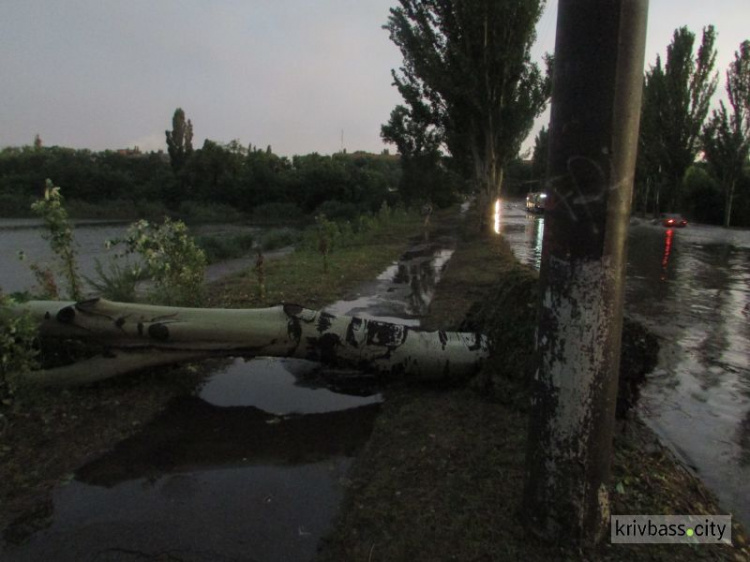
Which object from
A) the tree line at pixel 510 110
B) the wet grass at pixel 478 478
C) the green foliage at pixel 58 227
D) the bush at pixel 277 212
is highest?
the tree line at pixel 510 110

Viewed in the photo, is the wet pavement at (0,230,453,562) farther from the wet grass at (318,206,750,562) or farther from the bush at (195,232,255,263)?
the bush at (195,232,255,263)

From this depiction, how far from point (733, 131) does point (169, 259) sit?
40582mm

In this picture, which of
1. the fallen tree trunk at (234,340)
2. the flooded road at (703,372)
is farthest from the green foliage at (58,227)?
the flooded road at (703,372)

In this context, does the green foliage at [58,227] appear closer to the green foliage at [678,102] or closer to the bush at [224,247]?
the bush at [224,247]

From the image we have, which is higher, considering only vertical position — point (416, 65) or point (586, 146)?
point (416, 65)

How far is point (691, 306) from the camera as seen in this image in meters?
9.80

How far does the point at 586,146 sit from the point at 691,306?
900 cm

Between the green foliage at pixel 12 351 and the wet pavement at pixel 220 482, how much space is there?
1.08 metres

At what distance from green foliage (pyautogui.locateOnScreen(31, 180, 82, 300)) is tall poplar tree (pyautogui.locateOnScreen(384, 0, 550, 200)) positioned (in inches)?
639

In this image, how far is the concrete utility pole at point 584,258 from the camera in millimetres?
2211

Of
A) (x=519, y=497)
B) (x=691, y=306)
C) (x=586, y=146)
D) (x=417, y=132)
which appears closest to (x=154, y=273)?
(x=519, y=497)

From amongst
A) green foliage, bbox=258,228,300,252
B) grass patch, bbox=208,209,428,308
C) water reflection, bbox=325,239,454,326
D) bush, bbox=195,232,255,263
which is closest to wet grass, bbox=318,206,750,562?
water reflection, bbox=325,239,454,326

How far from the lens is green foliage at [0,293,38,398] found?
13.5 ft

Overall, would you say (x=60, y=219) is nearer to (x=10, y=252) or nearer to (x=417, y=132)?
(x=10, y=252)
